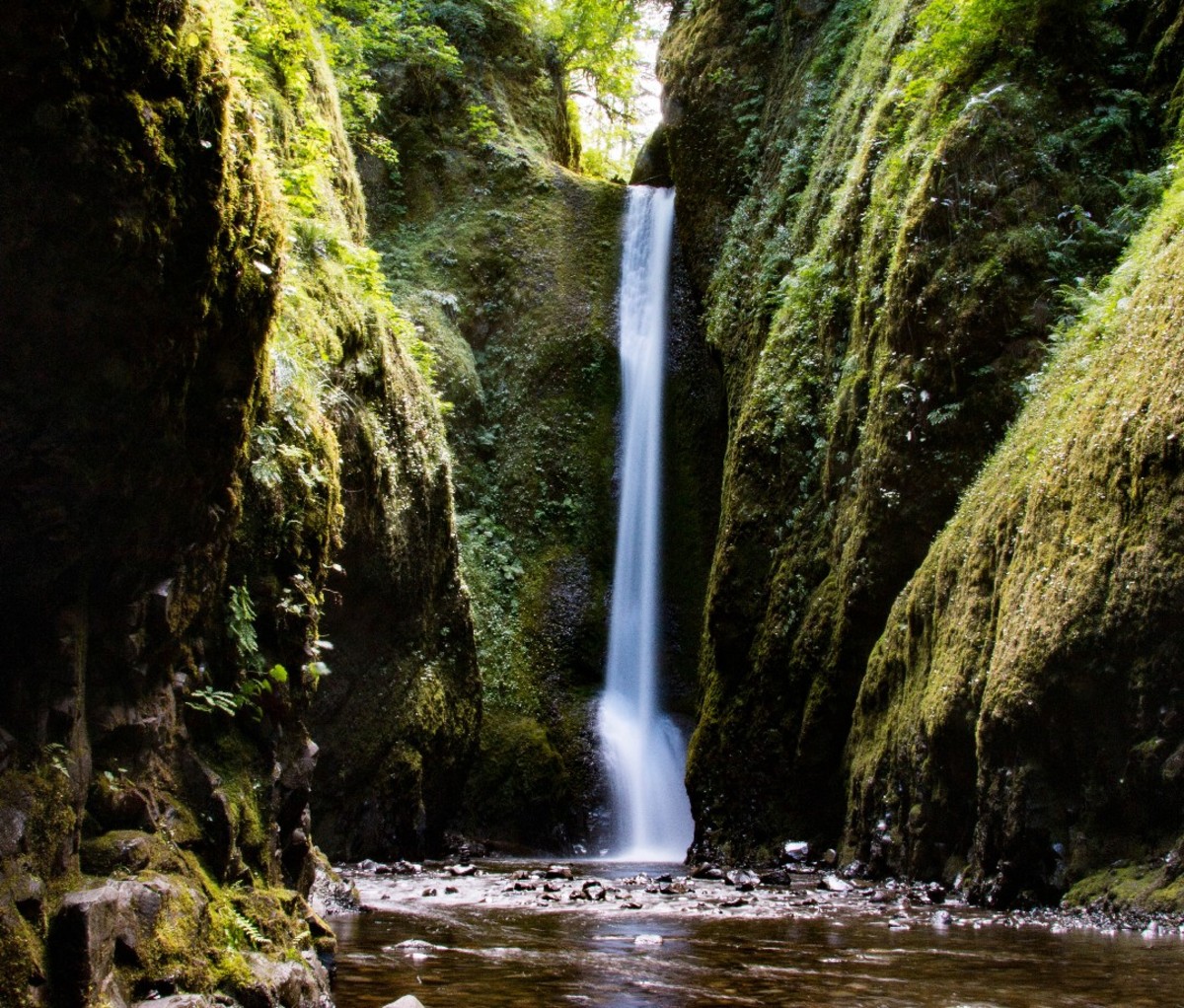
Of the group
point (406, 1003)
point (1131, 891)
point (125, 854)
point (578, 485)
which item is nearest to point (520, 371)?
point (578, 485)

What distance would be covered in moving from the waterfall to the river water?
310 inches

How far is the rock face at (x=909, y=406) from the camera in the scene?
892 centimetres

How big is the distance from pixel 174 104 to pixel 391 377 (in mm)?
7982

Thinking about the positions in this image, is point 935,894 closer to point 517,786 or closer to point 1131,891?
point 1131,891

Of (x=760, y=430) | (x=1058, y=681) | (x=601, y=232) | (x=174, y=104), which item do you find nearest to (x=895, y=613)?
(x=1058, y=681)

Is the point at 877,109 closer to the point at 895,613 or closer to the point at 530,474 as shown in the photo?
the point at 895,613

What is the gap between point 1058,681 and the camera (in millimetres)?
7031

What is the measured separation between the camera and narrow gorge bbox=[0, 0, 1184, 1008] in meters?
3.56

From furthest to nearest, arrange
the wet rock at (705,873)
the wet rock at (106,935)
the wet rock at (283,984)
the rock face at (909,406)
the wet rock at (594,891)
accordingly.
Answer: the wet rock at (705,873) < the wet rock at (594,891) < the rock face at (909,406) < the wet rock at (283,984) < the wet rock at (106,935)

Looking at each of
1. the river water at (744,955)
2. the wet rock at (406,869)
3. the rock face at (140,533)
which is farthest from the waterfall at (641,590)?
the rock face at (140,533)

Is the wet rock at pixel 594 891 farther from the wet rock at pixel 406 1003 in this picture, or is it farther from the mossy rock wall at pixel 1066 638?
the wet rock at pixel 406 1003

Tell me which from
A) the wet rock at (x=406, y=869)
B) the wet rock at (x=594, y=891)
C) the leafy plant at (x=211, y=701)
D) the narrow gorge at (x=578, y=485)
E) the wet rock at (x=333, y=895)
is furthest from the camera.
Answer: the wet rock at (x=406, y=869)

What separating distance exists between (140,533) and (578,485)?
1764 cm

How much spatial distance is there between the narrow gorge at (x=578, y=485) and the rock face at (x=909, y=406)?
57 mm
